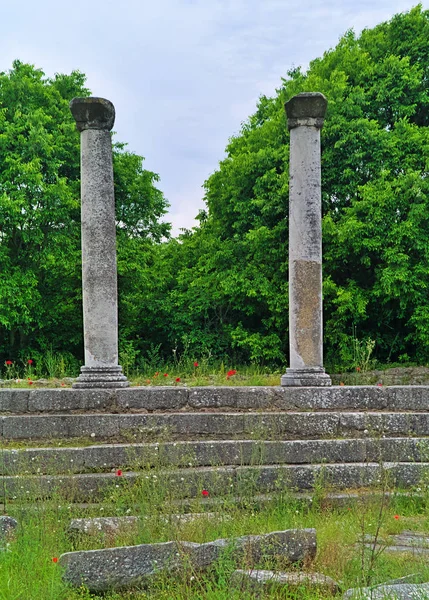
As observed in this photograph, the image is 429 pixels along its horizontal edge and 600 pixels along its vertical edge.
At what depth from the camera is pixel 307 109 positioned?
7.87 meters

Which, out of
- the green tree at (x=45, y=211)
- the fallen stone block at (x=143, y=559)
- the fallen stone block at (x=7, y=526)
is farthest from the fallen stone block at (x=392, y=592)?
the green tree at (x=45, y=211)

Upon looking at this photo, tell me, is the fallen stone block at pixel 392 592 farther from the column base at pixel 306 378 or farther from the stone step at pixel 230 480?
the column base at pixel 306 378

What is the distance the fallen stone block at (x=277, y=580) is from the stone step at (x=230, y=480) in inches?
74.6

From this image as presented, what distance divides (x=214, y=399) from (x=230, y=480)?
1463 millimetres

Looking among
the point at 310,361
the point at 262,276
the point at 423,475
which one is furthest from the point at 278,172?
the point at 423,475

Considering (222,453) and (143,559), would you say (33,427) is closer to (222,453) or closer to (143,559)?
(222,453)

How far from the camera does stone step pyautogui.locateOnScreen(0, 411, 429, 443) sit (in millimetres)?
6609

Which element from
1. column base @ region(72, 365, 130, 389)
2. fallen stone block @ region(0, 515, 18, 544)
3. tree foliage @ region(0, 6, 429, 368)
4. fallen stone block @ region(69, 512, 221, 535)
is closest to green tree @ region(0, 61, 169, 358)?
tree foliage @ region(0, 6, 429, 368)

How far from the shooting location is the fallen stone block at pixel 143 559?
361cm

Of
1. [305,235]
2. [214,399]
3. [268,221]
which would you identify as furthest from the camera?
[268,221]

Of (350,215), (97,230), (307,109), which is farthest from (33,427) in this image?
(350,215)

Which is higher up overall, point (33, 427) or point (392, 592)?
point (33, 427)

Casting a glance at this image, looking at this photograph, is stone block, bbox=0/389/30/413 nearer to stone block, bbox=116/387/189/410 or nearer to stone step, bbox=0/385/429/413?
stone step, bbox=0/385/429/413

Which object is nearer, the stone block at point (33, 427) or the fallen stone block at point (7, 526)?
the fallen stone block at point (7, 526)
